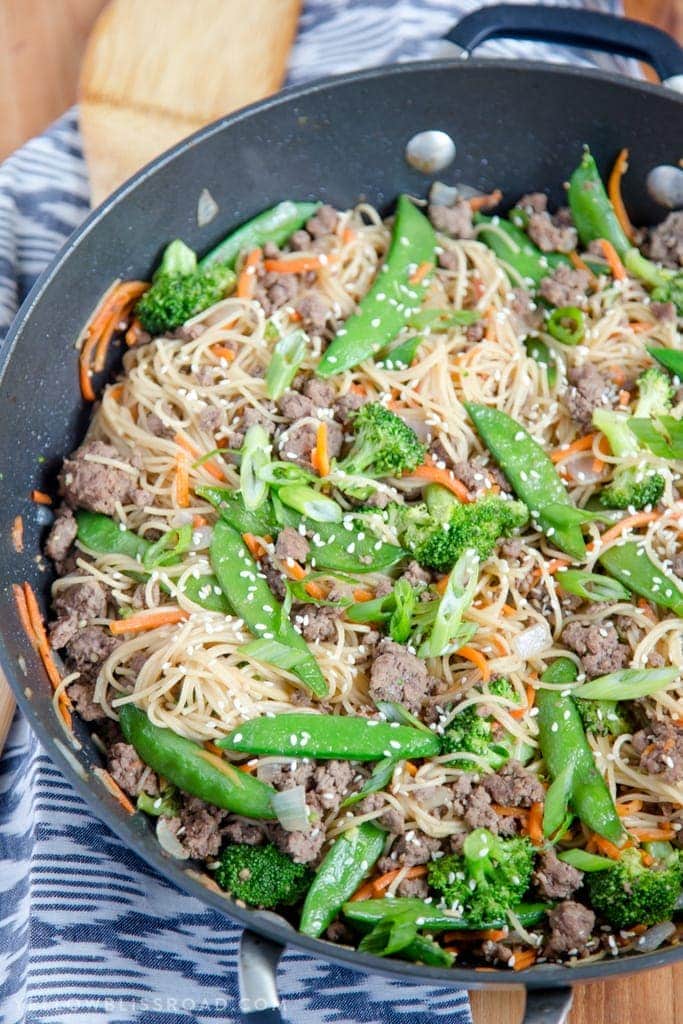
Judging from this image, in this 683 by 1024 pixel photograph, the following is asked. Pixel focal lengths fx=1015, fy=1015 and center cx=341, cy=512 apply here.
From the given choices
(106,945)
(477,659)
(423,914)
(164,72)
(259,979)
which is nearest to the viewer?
(259,979)

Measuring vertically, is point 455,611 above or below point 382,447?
below

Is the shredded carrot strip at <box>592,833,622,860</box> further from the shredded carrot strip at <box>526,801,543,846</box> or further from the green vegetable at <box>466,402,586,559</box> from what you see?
the green vegetable at <box>466,402,586,559</box>

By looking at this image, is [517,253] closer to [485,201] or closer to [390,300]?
[485,201]

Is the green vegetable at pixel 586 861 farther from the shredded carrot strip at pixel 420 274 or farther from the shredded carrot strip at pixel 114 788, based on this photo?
the shredded carrot strip at pixel 420 274

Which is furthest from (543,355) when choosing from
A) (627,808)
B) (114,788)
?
(114,788)

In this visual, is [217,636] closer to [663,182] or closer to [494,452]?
[494,452]

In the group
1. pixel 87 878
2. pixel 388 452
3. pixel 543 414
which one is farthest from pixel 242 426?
pixel 87 878

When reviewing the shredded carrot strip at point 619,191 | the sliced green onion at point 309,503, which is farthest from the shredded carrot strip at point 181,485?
the shredded carrot strip at point 619,191
